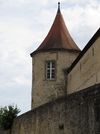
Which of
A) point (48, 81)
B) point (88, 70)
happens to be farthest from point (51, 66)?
point (88, 70)

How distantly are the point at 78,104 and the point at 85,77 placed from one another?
12.1 metres

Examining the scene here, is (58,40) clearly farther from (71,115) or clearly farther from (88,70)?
(71,115)

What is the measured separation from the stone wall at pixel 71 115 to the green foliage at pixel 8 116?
27.9 ft

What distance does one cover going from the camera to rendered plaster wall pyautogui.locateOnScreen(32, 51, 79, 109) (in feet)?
105

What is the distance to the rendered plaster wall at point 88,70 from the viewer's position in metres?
24.5

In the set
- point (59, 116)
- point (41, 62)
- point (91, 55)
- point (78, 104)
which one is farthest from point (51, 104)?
point (41, 62)

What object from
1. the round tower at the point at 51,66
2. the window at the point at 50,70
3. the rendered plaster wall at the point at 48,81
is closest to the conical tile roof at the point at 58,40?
the round tower at the point at 51,66

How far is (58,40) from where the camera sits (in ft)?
108

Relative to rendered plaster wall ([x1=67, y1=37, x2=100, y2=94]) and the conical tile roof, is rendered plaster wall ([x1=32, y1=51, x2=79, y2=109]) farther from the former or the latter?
rendered plaster wall ([x1=67, y1=37, x2=100, y2=94])

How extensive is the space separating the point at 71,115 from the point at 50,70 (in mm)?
17470

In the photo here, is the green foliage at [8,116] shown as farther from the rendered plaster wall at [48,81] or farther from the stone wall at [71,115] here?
the stone wall at [71,115]

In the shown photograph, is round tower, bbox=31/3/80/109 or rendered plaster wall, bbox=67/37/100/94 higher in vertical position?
round tower, bbox=31/3/80/109

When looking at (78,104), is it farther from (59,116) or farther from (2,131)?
(2,131)

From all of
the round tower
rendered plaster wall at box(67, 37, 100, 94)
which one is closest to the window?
the round tower
